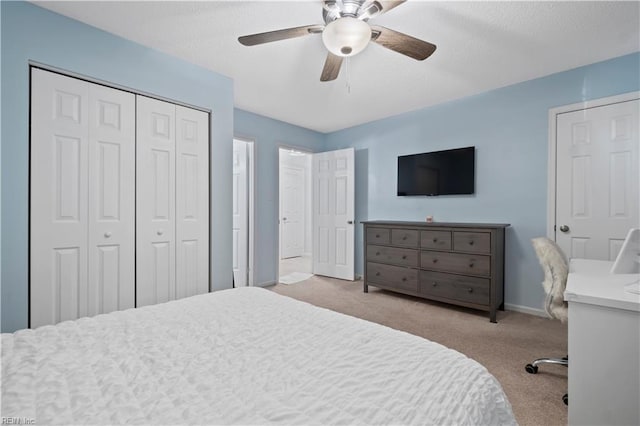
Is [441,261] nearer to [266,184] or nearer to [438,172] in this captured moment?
[438,172]

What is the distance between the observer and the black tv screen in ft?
11.9

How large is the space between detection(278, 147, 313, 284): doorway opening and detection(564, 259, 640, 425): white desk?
5.46m

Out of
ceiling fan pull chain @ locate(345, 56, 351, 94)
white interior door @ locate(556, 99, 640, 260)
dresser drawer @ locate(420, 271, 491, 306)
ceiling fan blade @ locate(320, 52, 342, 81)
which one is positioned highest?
ceiling fan pull chain @ locate(345, 56, 351, 94)

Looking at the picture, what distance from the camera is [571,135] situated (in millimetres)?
2963

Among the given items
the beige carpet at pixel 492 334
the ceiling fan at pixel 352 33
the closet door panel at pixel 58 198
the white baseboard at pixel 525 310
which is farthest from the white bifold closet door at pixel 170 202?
the white baseboard at pixel 525 310

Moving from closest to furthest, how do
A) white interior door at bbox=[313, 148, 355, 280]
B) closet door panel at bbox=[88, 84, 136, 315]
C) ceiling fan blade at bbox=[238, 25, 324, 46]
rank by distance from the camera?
ceiling fan blade at bbox=[238, 25, 324, 46]
closet door panel at bbox=[88, 84, 136, 315]
white interior door at bbox=[313, 148, 355, 280]

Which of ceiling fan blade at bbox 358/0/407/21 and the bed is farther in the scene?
ceiling fan blade at bbox 358/0/407/21

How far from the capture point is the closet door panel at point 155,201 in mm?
2477

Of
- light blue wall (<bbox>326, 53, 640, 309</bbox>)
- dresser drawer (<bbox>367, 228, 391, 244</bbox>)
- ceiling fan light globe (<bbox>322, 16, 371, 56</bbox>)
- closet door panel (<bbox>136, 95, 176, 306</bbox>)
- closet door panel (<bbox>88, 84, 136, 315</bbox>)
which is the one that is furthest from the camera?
dresser drawer (<bbox>367, 228, 391, 244</bbox>)

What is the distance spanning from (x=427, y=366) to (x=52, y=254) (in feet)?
8.13

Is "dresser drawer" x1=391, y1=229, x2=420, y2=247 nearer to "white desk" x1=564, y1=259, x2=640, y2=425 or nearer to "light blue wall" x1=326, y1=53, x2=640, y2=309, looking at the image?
"light blue wall" x1=326, y1=53, x2=640, y2=309

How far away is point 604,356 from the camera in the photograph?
1.39m

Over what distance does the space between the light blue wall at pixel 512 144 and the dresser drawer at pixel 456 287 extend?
0.51 meters

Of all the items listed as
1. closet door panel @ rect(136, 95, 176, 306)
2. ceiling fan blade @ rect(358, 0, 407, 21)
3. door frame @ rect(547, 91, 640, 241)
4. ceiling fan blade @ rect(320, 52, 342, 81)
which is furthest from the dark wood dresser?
closet door panel @ rect(136, 95, 176, 306)
